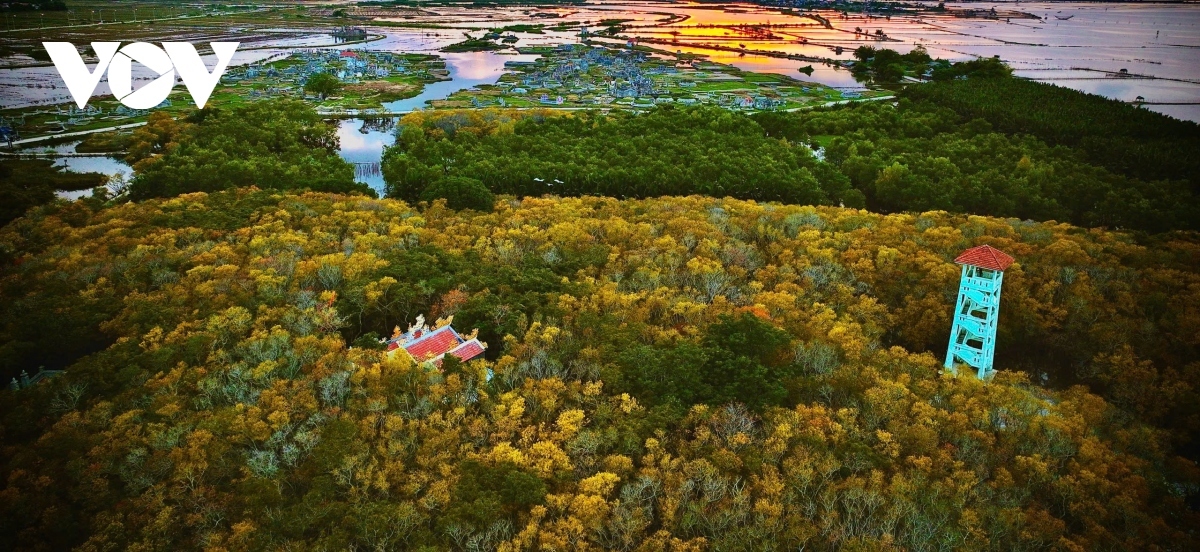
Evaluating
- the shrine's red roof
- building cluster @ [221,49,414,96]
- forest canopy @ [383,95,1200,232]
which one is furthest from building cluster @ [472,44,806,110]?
→ the shrine's red roof

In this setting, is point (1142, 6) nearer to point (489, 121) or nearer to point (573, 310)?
point (489, 121)

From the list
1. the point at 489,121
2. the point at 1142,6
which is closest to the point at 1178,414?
the point at 489,121

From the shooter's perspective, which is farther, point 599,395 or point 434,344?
point 434,344

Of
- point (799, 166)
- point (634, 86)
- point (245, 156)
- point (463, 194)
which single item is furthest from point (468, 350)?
point (634, 86)

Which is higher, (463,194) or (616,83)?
(616,83)

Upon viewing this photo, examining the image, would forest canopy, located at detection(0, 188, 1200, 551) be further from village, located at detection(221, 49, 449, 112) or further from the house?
village, located at detection(221, 49, 449, 112)

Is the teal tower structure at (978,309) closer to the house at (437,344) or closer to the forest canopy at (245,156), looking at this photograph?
the house at (437,344)

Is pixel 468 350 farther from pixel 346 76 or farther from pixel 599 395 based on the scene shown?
pixel 346 76
